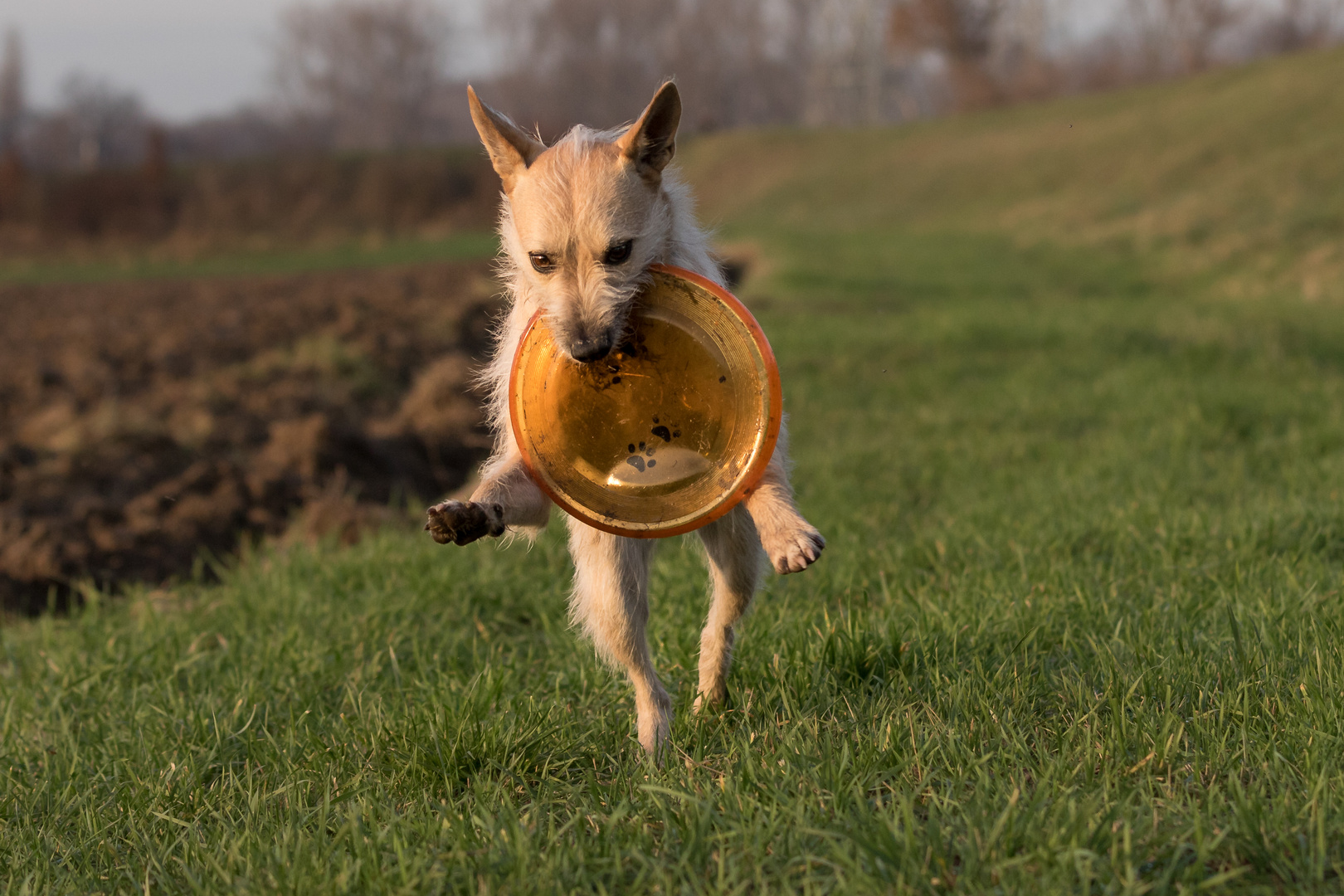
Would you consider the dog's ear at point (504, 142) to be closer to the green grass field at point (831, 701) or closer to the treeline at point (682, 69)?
the green grass field at point (831, 701)

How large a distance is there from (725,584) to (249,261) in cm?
3343

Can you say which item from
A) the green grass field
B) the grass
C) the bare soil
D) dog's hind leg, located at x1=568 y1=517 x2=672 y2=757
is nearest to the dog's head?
dog's hind leg, located at x1=568 y1=517 x2=672 y2=757

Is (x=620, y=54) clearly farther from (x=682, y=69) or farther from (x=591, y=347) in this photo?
(x=591, y=347)

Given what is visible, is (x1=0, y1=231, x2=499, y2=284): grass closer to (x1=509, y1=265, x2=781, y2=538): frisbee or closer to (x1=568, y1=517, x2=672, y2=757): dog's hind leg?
(x1=568, y1=517, x2=672, y2=757): dog's hind leg

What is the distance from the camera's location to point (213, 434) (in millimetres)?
7809

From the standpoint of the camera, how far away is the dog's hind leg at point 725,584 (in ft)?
10.8

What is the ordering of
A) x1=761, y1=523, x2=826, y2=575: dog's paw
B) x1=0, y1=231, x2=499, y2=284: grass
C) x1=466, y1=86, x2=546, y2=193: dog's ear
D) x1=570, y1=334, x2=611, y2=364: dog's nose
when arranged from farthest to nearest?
x1=0, y1=231, x2=499, y2=284: grass < x1=466, y1=86, x2=546, y2=193: dog's ear < x1=570, y1=334, x2=611, y2=364: dog's nose < x1=761, y1=523, x2=826, y2=575: dog's paw

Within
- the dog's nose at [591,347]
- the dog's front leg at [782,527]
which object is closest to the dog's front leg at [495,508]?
the dog's nose at [591,347]

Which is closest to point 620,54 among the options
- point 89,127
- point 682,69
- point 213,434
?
point 682,69

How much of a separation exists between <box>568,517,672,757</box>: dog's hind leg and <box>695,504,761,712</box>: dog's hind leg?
0.15 meters

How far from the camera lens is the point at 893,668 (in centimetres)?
335

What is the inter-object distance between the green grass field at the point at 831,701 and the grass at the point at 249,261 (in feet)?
72.4

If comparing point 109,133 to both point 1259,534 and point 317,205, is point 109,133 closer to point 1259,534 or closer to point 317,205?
point 317,205

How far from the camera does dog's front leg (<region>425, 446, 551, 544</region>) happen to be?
258cm
